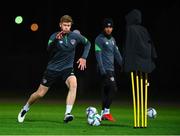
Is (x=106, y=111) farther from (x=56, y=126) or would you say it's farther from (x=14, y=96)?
(x=14, y=96)

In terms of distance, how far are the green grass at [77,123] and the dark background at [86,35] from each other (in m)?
8.12

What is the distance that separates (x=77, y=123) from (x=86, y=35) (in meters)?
19.0

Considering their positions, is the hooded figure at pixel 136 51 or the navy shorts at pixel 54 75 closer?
the hooded figure at pixel 136 51

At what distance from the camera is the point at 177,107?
25.1 m

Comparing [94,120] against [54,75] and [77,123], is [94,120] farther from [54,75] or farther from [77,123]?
[54,75]

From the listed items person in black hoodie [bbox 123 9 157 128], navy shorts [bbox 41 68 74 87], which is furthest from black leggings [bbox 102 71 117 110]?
person in black hoodie [bbox 123 9 157 128]

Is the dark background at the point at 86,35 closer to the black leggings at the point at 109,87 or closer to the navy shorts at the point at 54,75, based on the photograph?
the black leggings at the point at 109,87

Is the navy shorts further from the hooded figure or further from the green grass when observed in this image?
the hooded figure

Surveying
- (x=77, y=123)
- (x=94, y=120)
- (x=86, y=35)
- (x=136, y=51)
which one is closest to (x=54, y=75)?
(x=77, y=123)

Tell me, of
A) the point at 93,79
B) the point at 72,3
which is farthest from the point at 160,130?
the point at 72,3

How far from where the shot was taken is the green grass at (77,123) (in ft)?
51.6

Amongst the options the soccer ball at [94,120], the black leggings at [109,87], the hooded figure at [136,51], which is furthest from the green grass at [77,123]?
the hooded figure at [136,51]

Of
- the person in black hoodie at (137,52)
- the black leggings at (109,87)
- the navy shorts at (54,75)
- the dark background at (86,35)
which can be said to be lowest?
the dark background at (86,35)

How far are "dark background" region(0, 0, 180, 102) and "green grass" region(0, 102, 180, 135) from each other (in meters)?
8.12
